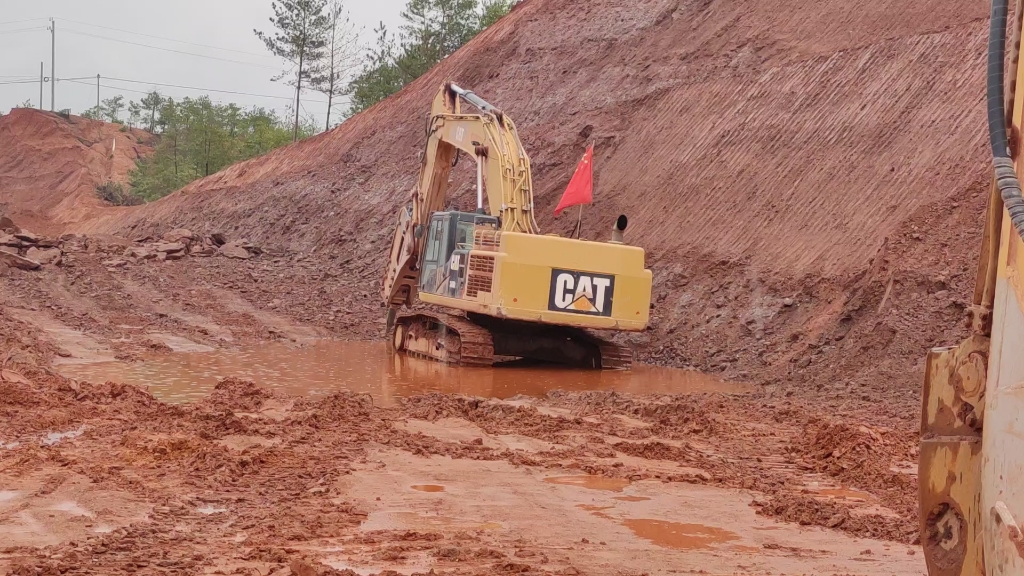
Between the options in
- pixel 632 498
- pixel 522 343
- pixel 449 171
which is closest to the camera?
pixel 632 498

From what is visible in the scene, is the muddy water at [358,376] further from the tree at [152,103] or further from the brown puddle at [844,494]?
the tree at [152,103]

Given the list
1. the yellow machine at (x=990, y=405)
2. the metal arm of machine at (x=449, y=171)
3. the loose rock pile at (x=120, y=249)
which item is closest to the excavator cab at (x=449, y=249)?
the metal arm of machine at (x=449, y=171)

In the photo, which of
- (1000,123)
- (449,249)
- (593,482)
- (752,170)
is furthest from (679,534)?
(752,170)

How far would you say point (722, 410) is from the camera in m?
10.3

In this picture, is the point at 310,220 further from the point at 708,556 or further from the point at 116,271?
the point at 708,556

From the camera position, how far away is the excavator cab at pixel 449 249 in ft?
46.1

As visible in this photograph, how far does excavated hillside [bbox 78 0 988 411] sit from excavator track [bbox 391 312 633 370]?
4.26 feet

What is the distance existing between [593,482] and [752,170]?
12210mm

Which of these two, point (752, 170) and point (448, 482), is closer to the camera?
point (448, 482)

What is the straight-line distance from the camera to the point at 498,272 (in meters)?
13.0

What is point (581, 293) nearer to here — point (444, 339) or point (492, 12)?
point (444, 339)

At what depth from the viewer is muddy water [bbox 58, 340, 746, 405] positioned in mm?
11508

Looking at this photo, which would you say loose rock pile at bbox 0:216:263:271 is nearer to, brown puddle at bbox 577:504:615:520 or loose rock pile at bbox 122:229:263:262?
loose rock pile at bbox 122:229:263:262

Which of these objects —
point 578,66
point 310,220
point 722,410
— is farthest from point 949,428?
point 310,220
